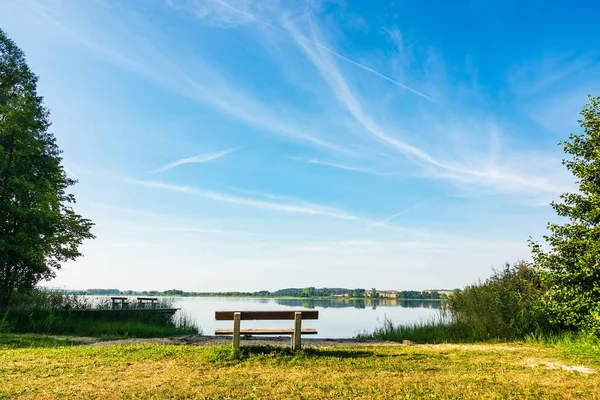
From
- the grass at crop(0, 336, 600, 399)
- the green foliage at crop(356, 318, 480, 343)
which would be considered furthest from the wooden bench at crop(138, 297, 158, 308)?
the grass at crop(0, 336, 600, 399)

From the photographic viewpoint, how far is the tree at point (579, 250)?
941cm

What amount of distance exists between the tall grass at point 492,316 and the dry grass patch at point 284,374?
2.81 metres

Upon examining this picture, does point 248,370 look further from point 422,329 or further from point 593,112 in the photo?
point 593,112

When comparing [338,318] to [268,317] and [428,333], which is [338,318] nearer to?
[428,333]

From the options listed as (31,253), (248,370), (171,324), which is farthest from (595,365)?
(31,253)

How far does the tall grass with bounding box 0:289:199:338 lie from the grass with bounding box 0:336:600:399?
205 inches

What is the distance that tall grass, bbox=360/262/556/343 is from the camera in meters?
11.3

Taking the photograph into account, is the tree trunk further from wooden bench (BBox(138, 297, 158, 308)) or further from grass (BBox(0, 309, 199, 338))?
wooden bench (BBox(138, 297, 158, 308))

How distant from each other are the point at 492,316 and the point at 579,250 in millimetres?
3426

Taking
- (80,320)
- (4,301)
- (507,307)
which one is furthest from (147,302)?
(507,307)

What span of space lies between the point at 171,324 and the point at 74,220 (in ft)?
29.8

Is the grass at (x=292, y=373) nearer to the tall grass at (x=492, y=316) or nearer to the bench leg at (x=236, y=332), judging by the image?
the bench leg at (x=236, y=332)

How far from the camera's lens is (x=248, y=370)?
651 cm

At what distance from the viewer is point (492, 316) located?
12.2 metres
